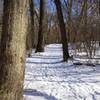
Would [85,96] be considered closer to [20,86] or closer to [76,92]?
[76,92]

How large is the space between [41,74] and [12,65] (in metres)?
6.79

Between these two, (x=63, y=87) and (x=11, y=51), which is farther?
(x=63, y=87)

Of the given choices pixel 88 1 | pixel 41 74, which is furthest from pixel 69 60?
pixel 41 74

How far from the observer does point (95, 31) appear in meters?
17.4

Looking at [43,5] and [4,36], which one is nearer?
[4,36]

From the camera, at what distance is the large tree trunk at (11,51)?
249 inches

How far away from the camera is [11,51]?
6.30 m

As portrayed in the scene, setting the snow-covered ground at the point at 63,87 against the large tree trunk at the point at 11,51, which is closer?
the large tree trunk at the point at 11,51

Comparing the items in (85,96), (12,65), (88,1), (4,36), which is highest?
(88,1)

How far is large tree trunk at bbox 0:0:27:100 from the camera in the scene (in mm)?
6316

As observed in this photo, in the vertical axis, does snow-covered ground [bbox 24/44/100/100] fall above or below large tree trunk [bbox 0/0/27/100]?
below

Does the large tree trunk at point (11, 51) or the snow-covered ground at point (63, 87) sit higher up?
the large tree trunk at point (11, 51)

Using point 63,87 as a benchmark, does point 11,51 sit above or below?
above

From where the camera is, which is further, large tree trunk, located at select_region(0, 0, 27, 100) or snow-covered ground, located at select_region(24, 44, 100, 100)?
snow-covered ground, located at select_region(24, 44, 100, 100)
